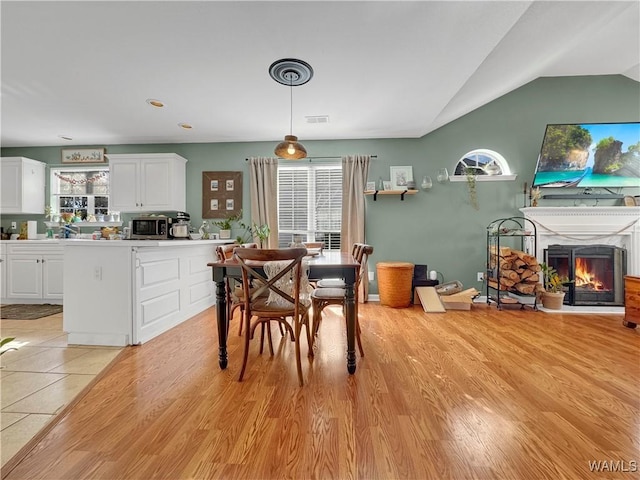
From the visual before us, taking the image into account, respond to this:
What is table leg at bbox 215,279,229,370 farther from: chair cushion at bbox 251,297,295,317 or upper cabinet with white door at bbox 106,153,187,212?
upper cabinet with white door at bbox 106,153,187,212

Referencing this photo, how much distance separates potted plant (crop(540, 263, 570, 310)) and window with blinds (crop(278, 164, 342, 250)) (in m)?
2.91

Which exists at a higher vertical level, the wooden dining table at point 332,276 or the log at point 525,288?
the wooden dining table at point 332,276

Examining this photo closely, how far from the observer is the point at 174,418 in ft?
4.73

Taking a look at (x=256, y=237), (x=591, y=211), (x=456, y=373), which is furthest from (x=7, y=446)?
(x=591, y=211)

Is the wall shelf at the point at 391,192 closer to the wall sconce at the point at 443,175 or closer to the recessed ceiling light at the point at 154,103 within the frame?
the wall sconce at the point at 443,175

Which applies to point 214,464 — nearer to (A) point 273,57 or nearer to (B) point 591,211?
(A) point 273,57

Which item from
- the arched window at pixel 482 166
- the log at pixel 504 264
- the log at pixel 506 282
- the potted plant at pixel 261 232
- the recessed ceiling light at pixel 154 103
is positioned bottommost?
the log at pixel 506 282

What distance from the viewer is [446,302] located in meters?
3.66

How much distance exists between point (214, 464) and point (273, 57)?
277 centimetres

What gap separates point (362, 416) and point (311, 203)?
3337 mm

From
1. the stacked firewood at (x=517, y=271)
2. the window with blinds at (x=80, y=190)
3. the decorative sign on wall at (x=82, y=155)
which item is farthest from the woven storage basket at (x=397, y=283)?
the decorative sign on wall at (x=82, y=155)

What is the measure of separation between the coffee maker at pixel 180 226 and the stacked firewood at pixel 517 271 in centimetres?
433

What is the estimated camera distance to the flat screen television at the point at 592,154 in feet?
12.3

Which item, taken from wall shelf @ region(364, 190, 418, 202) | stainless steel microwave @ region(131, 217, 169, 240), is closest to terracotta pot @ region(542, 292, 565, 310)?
wall shelf @ region(364, 190, 418, 202)
